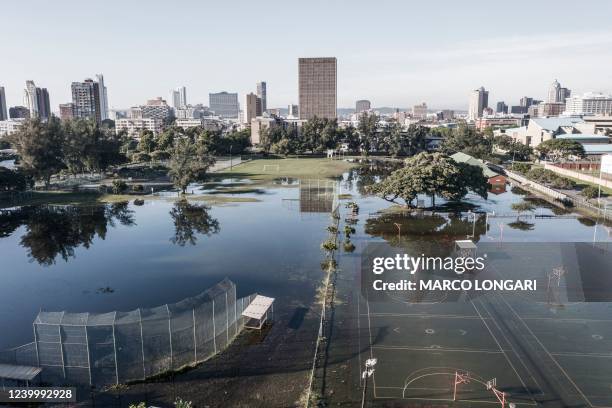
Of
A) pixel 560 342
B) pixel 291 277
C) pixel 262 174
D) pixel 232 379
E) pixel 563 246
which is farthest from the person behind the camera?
pixel 262 174

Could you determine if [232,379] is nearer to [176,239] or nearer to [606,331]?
[606,331]

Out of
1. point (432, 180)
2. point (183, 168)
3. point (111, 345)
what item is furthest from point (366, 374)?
point (183, 168)

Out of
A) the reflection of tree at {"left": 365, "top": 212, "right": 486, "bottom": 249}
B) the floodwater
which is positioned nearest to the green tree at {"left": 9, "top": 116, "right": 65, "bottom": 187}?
the floodwater

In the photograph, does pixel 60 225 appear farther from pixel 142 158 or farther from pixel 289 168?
pixel 142 158

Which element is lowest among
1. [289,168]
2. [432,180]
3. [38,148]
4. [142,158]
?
[289,168]

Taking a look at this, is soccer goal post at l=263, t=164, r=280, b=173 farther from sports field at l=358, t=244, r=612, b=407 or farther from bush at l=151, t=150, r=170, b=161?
sports field at l=358, t=244, r=612, b=407

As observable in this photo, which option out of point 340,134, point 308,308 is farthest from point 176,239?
point 340,134
